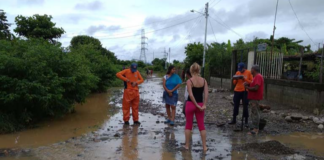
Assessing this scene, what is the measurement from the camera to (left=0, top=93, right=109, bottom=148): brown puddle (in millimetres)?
6293

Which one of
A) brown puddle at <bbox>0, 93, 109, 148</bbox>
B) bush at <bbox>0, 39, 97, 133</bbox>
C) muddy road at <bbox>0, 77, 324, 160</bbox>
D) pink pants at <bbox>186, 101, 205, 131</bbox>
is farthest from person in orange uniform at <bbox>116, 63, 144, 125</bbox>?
pink pants at <bbox>186, 101, 205, 131</bbox>

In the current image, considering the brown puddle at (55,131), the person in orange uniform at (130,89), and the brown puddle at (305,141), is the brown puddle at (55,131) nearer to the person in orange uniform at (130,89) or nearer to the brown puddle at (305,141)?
the person in orange uniform at (130,89)

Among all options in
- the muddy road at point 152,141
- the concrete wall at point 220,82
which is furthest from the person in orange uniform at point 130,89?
the concrete wall at point 220,82

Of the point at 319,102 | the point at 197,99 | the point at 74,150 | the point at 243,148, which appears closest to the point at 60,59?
the point at 74,150

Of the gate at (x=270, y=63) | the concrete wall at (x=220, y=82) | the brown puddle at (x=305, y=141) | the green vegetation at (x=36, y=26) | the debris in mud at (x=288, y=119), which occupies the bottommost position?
the brown puddle at (x=305, y=141)

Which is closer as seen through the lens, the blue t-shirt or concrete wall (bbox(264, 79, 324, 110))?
the blue t-shirt

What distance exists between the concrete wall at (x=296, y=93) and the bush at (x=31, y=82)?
7496mm

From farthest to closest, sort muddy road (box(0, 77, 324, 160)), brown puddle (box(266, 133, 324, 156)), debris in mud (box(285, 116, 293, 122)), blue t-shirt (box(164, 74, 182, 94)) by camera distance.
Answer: debris in mud (box(285, 116, 293, 122)) → blue t-shirt (box(164, 74, 182, 94)) → brown puddle (box(266, 133, 324, 156)) → muddy road (box(0, 77, 324, 160))

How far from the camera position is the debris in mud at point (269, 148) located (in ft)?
17.8

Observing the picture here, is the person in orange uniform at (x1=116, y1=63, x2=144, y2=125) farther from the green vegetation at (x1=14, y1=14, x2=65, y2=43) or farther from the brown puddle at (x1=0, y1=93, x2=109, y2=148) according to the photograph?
the green vegetation at (x1=14, y1=14, x2=65, y2=43)

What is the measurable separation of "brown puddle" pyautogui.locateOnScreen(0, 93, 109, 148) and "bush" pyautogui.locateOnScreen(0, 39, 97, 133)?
350 mm

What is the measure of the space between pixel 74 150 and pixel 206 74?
20.8 m

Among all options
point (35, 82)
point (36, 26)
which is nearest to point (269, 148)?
point (35, 82)

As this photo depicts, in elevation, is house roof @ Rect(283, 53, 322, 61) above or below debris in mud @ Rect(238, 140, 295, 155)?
above
